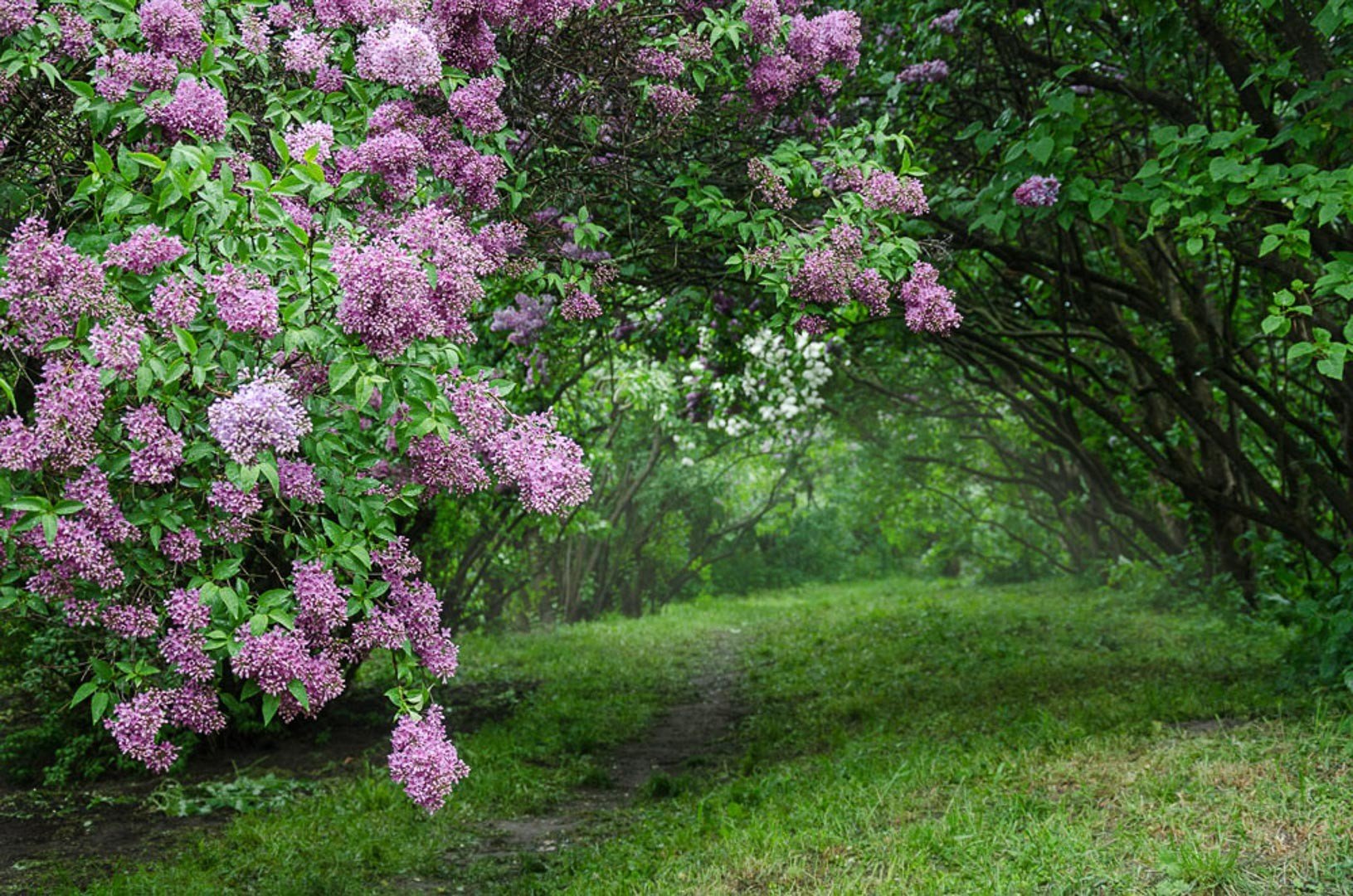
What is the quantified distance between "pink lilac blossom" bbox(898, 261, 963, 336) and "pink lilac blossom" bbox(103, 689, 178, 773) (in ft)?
10.4

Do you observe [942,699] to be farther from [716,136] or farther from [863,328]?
[716,136]

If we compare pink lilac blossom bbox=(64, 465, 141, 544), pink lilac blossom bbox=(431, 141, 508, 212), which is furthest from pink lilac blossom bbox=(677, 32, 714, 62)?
pink lilac blossom bbox=(64, 465, 141, 544)

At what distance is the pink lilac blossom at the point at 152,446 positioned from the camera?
2.63 m

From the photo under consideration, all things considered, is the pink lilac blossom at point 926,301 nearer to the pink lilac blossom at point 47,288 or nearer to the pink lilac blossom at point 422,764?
the pink lilac blossom at point 422,764

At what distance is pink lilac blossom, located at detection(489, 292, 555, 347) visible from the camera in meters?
7.25

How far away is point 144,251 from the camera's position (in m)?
2.73

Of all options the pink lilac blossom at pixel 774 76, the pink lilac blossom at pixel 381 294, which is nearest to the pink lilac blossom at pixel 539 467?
the pink lilac blossom at pixel 381 294

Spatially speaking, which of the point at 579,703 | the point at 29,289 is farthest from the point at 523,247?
the point at 579,703

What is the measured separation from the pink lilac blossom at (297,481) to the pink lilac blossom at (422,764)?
0.72m

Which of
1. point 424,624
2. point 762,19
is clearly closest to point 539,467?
point 424,624

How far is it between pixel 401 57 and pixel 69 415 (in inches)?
62.7

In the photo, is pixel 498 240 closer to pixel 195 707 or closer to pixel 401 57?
pixel 401 57

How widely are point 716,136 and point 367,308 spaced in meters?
2.99

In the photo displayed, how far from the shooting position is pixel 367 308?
9.12 feet
